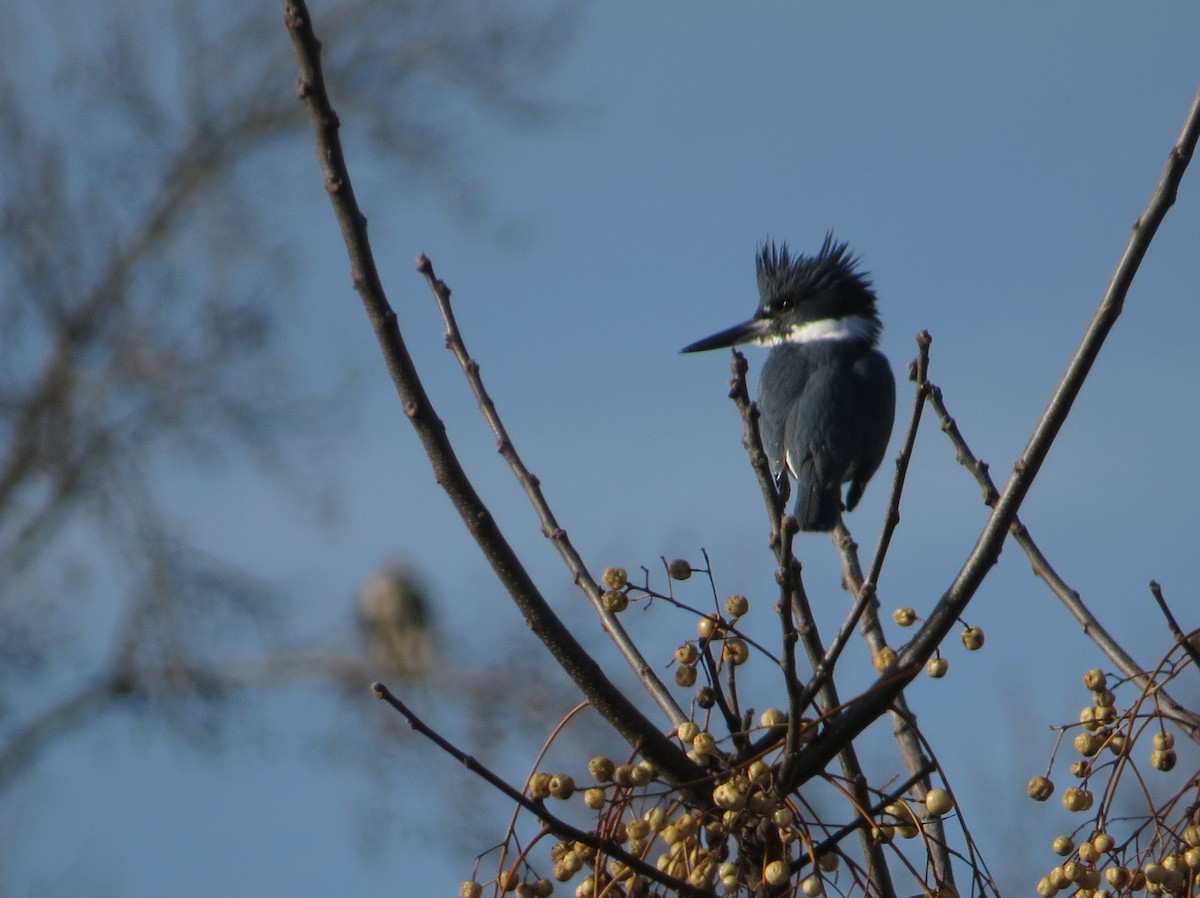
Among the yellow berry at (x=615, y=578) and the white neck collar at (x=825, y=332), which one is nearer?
the yellow berry at (x=615, y=578)

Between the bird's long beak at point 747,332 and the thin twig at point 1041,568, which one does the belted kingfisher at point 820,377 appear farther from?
the thin twig at point 1041,568

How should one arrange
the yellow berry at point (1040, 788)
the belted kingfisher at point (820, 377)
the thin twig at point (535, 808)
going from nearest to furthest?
the thin twig at point (535, 808)
the yellow berry at point (1040, 788)
the belted kingfisher at point (820, 377)

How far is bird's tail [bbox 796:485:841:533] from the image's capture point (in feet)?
12.8

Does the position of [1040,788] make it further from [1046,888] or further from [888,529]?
[888,529]

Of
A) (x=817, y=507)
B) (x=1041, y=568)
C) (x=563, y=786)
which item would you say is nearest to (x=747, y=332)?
(x=817, y=507)

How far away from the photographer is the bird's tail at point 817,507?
390 cm

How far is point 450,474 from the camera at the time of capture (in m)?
1.63

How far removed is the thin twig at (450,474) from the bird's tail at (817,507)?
2.11 metres

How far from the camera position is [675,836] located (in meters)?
1.63

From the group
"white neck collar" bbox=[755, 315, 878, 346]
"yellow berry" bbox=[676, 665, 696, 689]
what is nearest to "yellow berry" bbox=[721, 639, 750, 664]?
"yellow berry" bbox=[676, 665, 696, 689]

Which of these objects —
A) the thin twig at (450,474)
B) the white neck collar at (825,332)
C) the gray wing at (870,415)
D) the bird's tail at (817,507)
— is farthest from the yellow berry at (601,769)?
the white neck collar at (825,332)

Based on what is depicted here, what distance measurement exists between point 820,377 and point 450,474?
130 inches

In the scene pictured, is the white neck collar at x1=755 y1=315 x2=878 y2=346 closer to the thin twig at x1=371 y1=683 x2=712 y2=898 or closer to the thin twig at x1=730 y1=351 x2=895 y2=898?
the thin twig at x1=730 y1=351 x2=895 y2=898

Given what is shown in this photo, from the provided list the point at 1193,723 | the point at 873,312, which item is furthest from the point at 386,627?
the point at 1193,723
